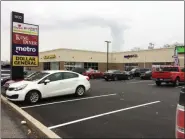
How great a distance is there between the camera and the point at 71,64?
56.8 metres

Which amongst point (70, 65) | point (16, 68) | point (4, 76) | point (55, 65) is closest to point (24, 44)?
point (16, 68)

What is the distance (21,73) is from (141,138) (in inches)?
438

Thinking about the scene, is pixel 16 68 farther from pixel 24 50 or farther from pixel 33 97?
pixel 33 97

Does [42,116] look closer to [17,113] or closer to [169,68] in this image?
[17,113]

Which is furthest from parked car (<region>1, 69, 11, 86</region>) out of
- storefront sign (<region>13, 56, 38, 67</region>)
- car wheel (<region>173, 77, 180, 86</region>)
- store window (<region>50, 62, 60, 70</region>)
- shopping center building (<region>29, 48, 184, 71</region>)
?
store window (<region>50, 62, 60, 70</region>)

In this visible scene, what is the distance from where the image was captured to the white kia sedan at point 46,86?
11.8 meters

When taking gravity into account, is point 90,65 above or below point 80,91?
above

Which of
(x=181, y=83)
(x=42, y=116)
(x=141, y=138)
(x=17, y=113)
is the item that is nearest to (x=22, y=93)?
(x=17, y=113)

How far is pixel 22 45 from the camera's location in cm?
1541

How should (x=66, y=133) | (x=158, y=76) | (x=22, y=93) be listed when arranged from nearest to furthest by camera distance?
(x=66, y=133), (x=22, y=93), (x=158, y=76)

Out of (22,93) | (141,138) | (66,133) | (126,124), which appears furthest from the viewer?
(22,93)

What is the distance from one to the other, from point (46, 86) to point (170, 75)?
13.2m

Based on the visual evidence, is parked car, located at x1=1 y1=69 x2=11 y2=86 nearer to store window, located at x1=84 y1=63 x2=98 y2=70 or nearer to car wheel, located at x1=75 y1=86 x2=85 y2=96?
car wheel, located at x1=75 y1=86 x2=85 y2=96

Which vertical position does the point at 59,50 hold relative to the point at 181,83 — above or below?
above
